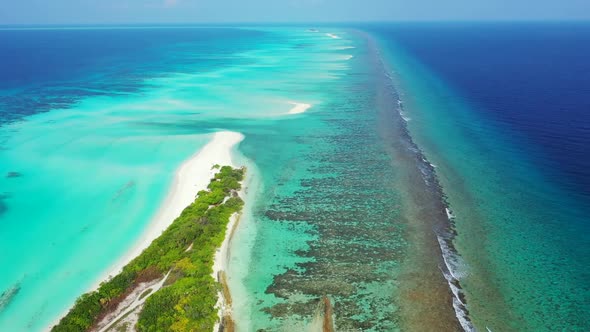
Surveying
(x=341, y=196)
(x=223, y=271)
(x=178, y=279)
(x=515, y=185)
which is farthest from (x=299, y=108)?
(x=178, y=279)

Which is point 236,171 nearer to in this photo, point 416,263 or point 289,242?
point 289,242

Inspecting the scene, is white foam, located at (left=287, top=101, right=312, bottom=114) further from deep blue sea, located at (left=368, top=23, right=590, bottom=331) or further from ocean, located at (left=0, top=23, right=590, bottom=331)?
deep blue sea, located at (left=368, top=23, right=590, bottom=331)

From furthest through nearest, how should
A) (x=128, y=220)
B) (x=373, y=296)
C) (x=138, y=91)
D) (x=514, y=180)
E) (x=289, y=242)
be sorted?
1. (x=138, y=91)
2. (x=514, y=180)
3. (x=128, y=220)
4. (x=289, y=242)
5. (x=373, y=296)

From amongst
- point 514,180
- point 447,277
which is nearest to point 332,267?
point 447,277

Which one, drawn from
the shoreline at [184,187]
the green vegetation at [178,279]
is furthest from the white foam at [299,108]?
the green vegetation at [178,279]

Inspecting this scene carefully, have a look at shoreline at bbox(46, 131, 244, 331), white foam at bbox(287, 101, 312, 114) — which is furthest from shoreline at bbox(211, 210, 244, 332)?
white foam at bbox(287, 101, 312, 114)
